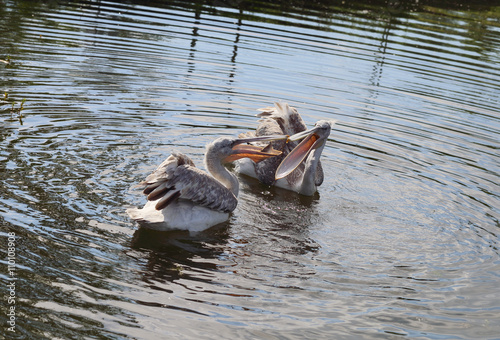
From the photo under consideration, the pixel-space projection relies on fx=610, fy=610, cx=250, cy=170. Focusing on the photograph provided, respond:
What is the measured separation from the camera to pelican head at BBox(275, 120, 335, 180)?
720 cm

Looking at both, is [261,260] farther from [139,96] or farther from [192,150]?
[139,96]

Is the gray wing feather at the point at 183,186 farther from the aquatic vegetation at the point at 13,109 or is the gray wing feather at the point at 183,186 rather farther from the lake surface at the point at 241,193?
the aquatic vegetation at the point at 13,109

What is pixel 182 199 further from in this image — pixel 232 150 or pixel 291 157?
pixel 291 157

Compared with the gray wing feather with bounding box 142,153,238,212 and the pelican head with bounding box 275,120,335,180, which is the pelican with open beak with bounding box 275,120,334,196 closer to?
the pelican head with bounding box 275,120,335,180

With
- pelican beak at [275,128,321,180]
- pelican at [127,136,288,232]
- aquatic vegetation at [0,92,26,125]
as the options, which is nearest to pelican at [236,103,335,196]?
pelican beak at [275,128,321,180]

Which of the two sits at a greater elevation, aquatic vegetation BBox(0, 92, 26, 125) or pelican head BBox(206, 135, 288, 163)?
pelican head BBox(206, 135, 288, 163)

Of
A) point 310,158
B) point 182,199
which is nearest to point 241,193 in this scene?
point 310,158

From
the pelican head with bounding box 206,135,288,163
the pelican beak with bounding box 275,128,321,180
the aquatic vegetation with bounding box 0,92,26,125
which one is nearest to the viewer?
the pelican head with bounding box 206,135,288,163

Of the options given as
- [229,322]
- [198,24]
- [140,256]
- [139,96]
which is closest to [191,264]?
[140,256]

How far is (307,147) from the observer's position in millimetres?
7543

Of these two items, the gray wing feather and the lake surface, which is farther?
the gray wing feather

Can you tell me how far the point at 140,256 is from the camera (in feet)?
18.3

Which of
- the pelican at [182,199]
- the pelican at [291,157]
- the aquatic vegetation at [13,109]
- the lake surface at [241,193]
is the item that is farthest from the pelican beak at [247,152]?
the aquatic vegetation at [13,109]

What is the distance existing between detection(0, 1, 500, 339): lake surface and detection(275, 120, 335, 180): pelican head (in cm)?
48
